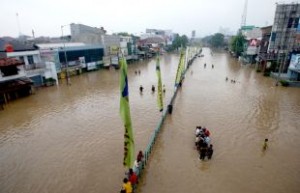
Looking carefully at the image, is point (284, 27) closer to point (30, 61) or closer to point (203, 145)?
point (203, 145)

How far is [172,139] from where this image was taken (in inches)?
684

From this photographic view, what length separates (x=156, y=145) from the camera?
16.6 metres

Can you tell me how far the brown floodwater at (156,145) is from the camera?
12.4 meters

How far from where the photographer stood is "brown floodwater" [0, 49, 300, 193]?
12414mm

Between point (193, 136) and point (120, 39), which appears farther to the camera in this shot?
point (120, 39)

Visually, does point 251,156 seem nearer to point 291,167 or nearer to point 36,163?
point 291,167

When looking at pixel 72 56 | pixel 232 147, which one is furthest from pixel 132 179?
pixel 72 56

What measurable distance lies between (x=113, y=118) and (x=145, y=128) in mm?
4254

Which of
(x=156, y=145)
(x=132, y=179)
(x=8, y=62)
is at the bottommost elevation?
(x=156, y=145)

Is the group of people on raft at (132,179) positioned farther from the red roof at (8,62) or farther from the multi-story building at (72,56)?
the multi-story building at (72,56)

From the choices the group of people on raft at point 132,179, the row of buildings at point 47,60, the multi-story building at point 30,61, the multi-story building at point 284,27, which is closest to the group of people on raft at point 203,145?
the group of people on raft at point 132,179

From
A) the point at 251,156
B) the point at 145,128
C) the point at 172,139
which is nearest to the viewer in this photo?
the point at 251,156

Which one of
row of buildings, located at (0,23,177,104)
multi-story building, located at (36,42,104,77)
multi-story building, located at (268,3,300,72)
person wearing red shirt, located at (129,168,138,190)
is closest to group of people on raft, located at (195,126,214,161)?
person wearing red shirt, located at (129,168,138,190)

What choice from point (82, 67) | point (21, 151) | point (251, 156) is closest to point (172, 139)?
point (251, 156)
